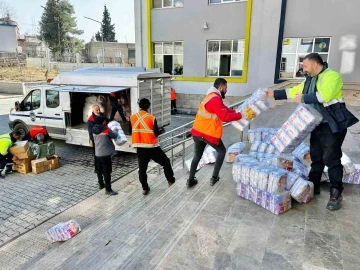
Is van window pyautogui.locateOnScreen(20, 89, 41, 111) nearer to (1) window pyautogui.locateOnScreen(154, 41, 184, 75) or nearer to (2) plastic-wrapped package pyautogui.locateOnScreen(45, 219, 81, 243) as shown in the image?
(2) plastic-wrapped package pyautogui.locateOnScreen(45, 219, 81, 243)

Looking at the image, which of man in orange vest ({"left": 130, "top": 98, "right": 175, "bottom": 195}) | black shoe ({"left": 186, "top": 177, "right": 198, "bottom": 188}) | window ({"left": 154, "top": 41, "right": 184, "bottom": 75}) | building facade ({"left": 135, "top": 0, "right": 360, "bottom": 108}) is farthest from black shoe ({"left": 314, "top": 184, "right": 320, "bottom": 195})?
window ({"left": 154, "top": 41, "right": 184, "bottom": 75})

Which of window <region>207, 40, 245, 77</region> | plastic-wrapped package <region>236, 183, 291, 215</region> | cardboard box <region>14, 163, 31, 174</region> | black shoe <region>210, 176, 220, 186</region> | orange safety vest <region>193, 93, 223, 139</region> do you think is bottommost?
cardboard box <region>14, 163, 31, 174</region>

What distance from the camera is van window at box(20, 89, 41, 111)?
8383 millimetres

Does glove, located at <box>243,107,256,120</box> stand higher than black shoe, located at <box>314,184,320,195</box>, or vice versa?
glove, located at <box>243,107,256,120</box>

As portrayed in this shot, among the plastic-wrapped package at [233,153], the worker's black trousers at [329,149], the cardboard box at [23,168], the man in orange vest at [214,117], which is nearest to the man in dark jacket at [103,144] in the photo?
the man in orange vest at [214,117]

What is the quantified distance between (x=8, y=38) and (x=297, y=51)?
91.4ft

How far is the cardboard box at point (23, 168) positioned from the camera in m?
6.56

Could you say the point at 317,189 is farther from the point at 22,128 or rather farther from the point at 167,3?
the point at 167,3

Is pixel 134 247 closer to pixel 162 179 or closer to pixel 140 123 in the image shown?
pixel 140 123

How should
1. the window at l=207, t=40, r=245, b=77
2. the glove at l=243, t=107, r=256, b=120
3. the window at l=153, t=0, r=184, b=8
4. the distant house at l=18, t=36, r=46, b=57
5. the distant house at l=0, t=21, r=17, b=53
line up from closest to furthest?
the glove at l=243, t=107, r=256, b=120, the window at l=207, t=40, r=245, b=77, the window at l=153, t=0, r=184, b=8, the distant house at l=0, t=21, r=17, b=53, the distant house at l=18, t=36, r=46, b=57

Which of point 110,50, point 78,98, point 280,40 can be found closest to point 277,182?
point 78,98

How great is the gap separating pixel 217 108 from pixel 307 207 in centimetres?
170

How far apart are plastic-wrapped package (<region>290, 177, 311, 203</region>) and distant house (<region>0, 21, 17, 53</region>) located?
31.8m

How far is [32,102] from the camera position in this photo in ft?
28.1
